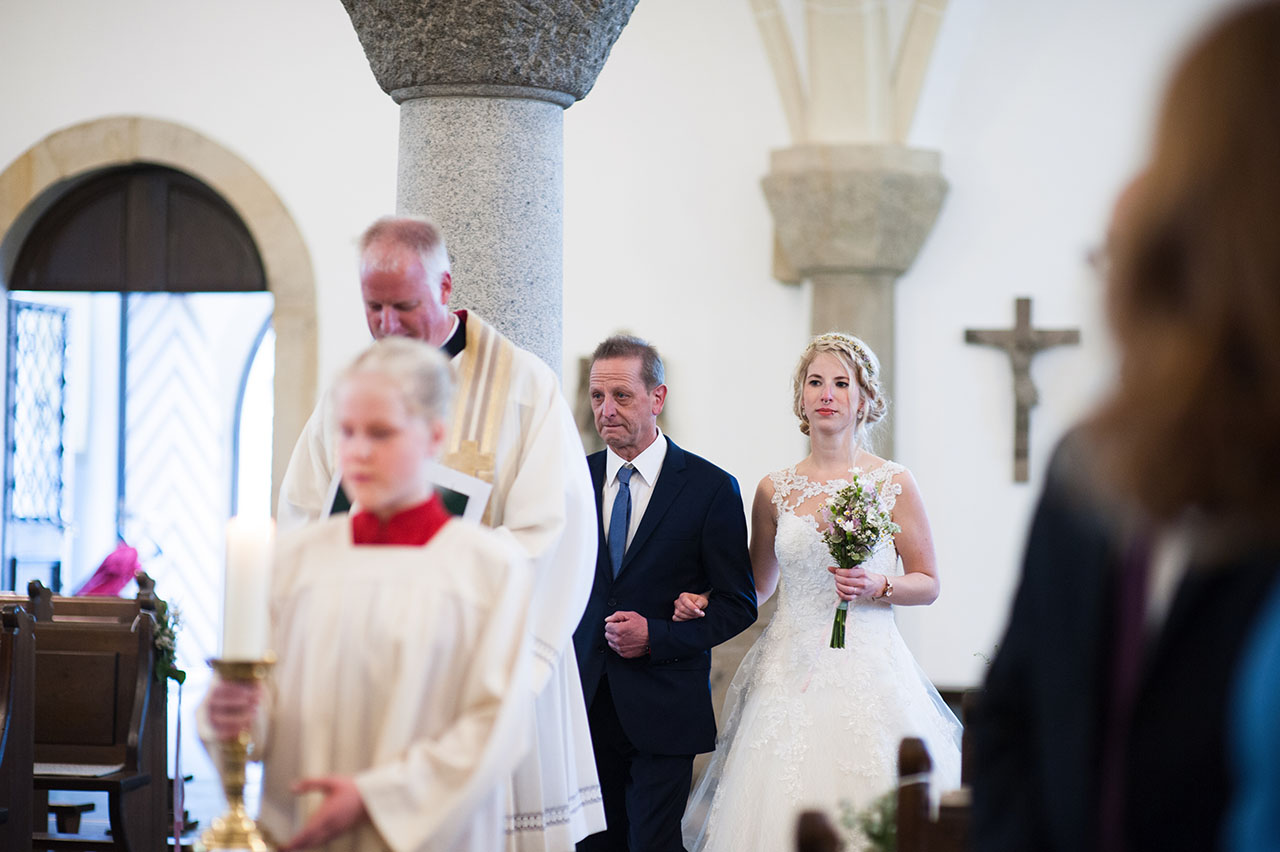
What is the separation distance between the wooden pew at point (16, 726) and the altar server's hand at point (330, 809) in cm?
264

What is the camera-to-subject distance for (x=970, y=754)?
2719mm

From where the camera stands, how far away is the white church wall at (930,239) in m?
8.42

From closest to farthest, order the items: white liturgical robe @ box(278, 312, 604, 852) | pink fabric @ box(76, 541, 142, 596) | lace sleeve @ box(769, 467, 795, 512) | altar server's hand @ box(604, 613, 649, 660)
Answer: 1. white liturgical robe @ box(278, 312, 604, 852)
2. altar server's hand @ box(604, 613, 649, 660)
3. lace sleeve @ box(769, 467, 795, 512)
4. pink fabric @ box(76, 541, 142, 596)

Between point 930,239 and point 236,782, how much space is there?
6.89 m

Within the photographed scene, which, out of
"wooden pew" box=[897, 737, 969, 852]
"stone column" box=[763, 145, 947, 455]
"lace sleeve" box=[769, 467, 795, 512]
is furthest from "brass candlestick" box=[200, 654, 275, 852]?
"stone column" box=[763, 145, 947, 455]

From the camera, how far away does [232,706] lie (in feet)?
6.64

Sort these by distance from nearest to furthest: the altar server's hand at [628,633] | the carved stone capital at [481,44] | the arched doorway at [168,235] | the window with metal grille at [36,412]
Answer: the altar server's hand at [628,633], the carved stone capital at [481,44], the arched doorway at [168,235], the window with metal grille at [36,412]

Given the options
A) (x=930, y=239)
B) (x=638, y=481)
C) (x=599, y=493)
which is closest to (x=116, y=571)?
(x=599, y=493)

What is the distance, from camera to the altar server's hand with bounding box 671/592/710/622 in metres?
3.96

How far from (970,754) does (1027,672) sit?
1280 mm

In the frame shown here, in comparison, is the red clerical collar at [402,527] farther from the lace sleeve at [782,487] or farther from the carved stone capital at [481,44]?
the lace sleeve at [782,487]

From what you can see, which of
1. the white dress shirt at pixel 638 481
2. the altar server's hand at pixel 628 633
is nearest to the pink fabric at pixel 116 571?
the white dress shirt at pixel 638 481

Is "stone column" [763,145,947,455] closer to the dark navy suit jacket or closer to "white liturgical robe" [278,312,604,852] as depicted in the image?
the dark navy suit jacket

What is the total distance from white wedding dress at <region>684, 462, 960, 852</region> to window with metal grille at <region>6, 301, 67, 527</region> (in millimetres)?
6298
